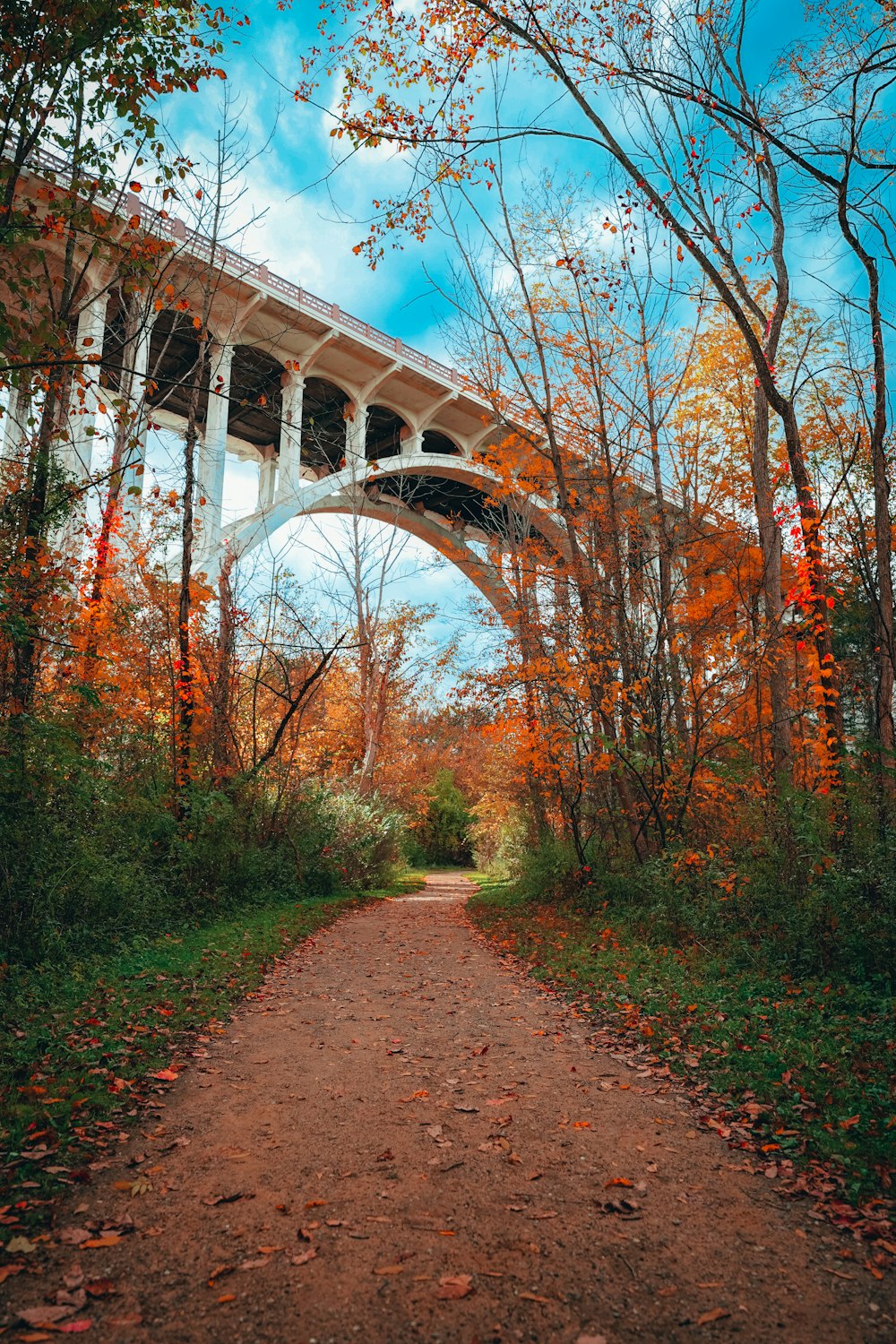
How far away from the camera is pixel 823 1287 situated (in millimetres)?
2318

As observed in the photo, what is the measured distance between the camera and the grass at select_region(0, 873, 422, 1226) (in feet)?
10.1

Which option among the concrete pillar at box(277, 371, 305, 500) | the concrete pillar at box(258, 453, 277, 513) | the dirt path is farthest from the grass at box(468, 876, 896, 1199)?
the concrete pillar at box(258, 453, 277, 513)

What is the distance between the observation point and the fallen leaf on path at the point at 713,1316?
7.09 ft

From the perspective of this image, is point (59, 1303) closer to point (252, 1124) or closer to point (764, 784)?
point (252, 1124)

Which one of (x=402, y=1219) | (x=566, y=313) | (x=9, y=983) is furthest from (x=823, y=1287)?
(x=566, y=313)

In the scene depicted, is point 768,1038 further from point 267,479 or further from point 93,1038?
point 267,479

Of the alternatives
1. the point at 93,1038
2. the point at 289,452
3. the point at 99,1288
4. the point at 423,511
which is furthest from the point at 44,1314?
the point at 423,511

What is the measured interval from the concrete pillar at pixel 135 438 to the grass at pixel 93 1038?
10.8ft

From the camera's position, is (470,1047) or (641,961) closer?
(470,1047)

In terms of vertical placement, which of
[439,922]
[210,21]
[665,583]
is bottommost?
[439,922]

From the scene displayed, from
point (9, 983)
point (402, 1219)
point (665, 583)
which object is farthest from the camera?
point (665, 583)

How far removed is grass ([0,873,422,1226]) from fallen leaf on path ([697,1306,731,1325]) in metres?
2.18

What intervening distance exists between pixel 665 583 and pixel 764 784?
9.33 feet

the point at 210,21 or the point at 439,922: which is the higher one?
the point at 210,21
